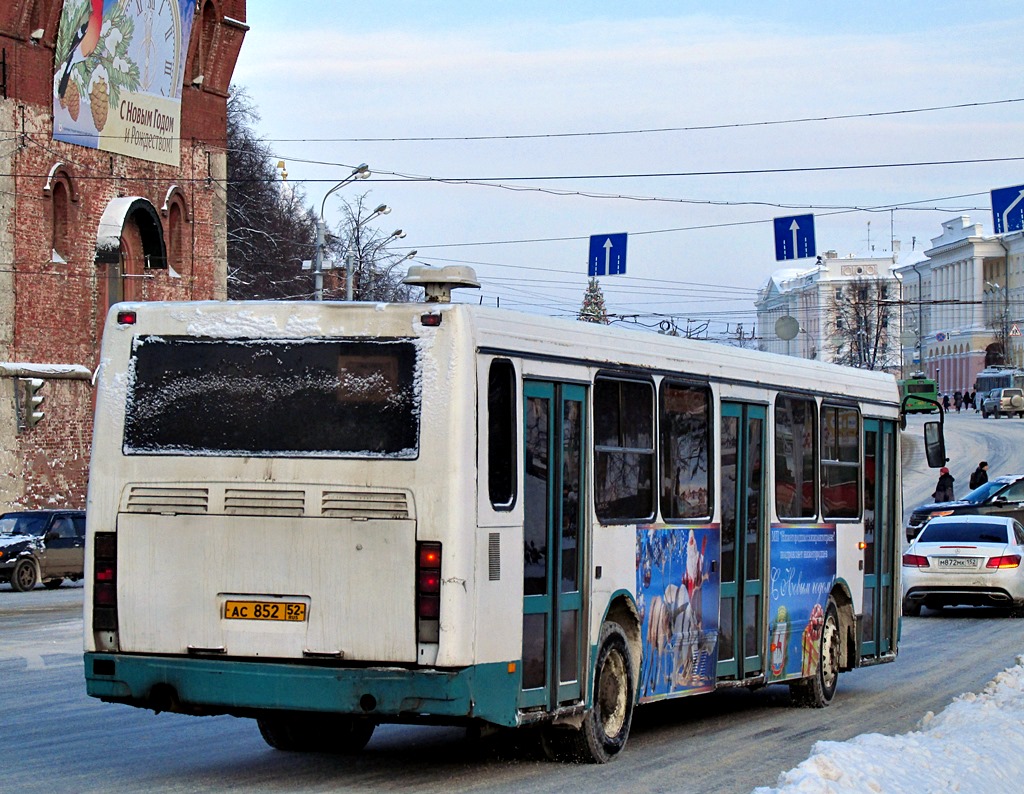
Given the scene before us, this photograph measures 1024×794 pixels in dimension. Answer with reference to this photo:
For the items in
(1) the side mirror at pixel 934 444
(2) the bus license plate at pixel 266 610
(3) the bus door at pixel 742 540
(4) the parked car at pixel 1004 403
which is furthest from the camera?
(4) the parked car at pixel 1004 403

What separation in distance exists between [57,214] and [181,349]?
109 ft

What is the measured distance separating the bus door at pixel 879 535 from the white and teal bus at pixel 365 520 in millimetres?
5231

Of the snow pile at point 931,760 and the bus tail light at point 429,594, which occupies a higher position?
the bus tail light at point 429,594

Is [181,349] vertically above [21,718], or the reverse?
[181,349]

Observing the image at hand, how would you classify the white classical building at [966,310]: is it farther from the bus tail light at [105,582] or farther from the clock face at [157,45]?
the bus tail light at [105,582]

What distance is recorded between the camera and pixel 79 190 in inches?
1654

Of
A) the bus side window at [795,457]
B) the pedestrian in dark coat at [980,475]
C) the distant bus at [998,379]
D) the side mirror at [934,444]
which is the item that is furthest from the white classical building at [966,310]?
the bus side window at [795,457]

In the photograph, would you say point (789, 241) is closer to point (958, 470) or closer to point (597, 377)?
point (597, 377)

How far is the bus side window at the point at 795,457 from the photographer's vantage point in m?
13.7

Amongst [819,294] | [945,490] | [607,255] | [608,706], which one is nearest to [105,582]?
[608,706]

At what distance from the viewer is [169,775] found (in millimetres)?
9961

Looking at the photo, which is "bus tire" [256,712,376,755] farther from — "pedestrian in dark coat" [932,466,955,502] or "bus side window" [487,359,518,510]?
"pedestrian in dark coat" [932,466,955,502]

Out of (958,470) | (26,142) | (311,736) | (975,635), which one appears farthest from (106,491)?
(958,470)

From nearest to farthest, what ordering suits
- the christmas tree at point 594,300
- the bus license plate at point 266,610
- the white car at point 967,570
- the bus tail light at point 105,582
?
the bus license plate at point 266,610, the bus tail light at point 105,582, the white car at point 967,570, the christmas tree at point 594,300
